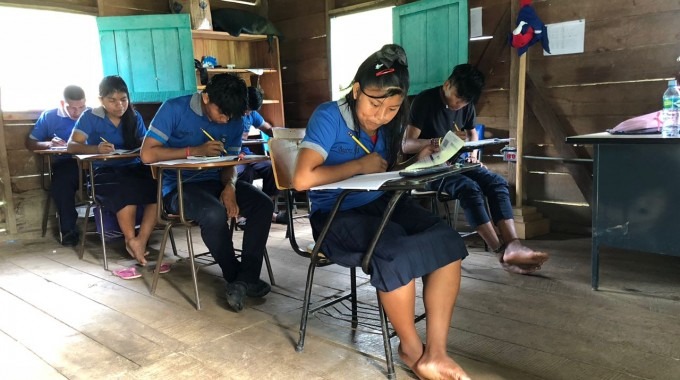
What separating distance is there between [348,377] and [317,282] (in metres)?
1.02

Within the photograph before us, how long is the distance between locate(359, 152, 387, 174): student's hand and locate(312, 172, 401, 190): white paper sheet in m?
0.03

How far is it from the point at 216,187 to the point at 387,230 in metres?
1.25

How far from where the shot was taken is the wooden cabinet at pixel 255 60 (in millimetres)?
4973

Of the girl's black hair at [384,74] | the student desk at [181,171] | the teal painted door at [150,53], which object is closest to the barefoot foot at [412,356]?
the girl's black hair at [384,74]

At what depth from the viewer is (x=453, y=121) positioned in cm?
312

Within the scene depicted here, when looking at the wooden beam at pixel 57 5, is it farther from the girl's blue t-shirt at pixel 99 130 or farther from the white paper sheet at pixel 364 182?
the white paper sheet at pixel 364 182

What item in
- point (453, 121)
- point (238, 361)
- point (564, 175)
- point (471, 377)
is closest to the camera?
point (471, 377)

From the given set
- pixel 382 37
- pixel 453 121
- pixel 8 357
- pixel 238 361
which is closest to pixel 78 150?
pixel 8 357

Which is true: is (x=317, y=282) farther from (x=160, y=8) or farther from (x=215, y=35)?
(x=160, y=8)

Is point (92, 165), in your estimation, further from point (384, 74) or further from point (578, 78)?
point (578, 78)

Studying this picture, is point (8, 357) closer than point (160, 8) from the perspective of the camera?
Yes

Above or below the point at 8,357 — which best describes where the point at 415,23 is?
above

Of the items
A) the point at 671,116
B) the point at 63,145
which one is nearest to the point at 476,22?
the point at 671,116

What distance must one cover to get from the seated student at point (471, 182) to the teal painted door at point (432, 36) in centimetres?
81
